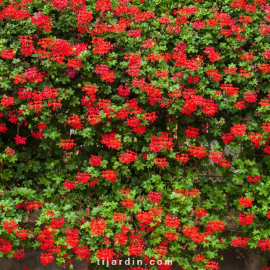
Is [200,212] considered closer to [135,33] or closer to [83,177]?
[83,177]

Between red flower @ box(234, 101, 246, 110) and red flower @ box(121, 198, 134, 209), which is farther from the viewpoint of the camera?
red flower @ box(234, 101, 246, 110)

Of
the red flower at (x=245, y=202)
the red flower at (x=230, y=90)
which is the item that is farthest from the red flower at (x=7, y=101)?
the red flower at (x=245, y=202)

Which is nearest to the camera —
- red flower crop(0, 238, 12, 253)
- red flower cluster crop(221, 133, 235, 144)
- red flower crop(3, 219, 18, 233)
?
red flower crop(3, 219, 18, 233)

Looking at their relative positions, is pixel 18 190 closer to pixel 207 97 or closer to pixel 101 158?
pixel 101 158

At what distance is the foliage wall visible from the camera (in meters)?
3.88

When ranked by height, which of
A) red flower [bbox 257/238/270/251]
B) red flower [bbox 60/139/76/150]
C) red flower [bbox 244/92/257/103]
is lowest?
red flower [bbox 257/238/270/251]

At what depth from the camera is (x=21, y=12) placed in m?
3.91

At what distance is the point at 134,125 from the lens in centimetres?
397

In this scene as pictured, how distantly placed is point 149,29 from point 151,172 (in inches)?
68.5

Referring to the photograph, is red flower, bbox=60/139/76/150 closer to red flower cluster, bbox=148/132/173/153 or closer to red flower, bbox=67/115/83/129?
red flower, bbox=67/115/83/129

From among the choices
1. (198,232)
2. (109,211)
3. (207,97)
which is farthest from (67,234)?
(207,97)

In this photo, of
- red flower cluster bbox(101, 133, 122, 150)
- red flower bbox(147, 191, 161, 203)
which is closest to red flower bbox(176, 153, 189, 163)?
red flower bbox(147, 191, 161, 203)

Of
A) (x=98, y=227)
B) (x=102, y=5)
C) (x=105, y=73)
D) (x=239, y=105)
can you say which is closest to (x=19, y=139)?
(x=105, y=73)

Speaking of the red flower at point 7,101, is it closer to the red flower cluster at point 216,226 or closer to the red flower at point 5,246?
the red flower at point 5,246
